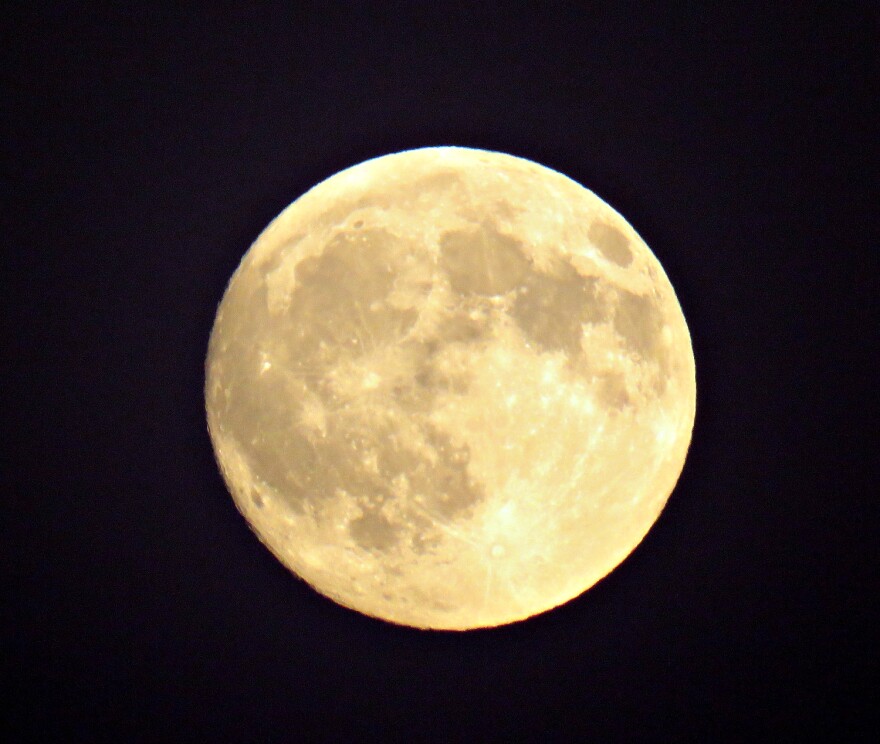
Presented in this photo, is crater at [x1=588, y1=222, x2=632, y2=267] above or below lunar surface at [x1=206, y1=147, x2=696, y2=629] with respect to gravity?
above

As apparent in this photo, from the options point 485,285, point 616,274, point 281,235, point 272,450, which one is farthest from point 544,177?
point 272,450

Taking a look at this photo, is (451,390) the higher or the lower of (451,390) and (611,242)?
the lower

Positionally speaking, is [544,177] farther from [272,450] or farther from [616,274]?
[272,450]

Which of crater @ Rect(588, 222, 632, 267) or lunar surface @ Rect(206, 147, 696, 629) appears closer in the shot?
lunar surface @ Rect(206, 147, 696, 629)

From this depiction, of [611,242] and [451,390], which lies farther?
[611,242]

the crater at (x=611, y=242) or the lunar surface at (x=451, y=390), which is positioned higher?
the crater at (x=611, y=242)
